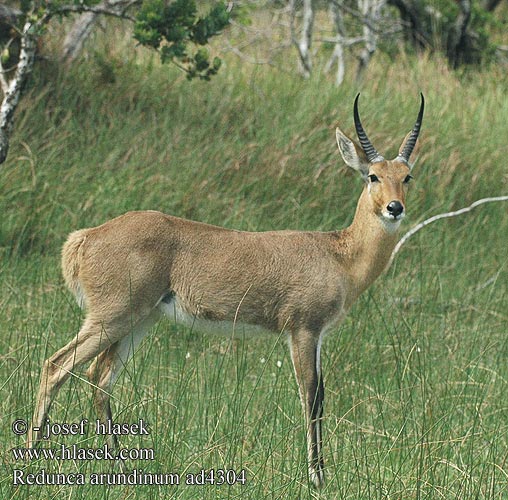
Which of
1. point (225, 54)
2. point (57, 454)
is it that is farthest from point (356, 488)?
point (225, 54)

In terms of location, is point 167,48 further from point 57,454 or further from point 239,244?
point 57,454

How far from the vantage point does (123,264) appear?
4711 mm

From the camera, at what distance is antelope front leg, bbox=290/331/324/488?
4629mm

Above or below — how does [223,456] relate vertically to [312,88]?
below

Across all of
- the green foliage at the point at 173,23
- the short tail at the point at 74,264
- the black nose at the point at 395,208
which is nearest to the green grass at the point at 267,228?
the short tail at the point at 74,264

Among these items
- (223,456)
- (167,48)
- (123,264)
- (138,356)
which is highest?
(167,48)

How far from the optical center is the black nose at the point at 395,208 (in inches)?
196

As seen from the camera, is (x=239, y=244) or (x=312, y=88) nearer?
(x=239, y=244)

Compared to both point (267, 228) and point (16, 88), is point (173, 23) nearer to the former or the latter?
point (16, 88)

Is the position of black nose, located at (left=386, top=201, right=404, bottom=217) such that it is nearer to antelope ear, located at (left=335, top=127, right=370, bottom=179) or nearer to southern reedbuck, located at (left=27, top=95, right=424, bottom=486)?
southern reedbuck, located at (left=27, top=95, right=424, bottom=486)

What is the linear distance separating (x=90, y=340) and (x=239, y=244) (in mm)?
880

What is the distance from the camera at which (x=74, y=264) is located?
15.9ft

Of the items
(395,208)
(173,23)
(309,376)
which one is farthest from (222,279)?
(173,23)

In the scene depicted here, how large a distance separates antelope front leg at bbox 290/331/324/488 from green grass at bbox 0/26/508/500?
0.35 ft
